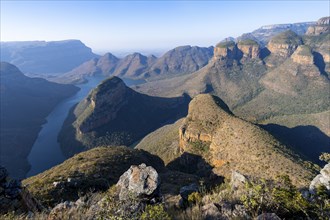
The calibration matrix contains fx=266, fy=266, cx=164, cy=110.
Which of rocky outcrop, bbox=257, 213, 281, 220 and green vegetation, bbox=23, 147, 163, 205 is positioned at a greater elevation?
rocky outcrop, bbox=257, 213, 281, 220

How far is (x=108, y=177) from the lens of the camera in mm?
40406

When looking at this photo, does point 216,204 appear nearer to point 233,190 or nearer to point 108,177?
point 233,190

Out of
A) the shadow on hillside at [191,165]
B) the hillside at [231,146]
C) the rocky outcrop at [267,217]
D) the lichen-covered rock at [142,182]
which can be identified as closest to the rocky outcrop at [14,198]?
the lichen-covered rock at [142,182]

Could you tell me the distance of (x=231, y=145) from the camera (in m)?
61.8

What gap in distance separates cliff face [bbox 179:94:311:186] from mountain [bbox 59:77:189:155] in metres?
80.3

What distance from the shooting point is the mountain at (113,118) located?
154250 millimetres

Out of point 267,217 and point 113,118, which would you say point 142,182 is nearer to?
point 267,217

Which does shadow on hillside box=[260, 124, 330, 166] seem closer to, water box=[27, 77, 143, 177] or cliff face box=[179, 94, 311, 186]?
cliff face box=[179, 94, 311, 186]

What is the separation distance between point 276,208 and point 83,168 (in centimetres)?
3834

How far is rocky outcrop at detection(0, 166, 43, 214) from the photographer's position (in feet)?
45.2

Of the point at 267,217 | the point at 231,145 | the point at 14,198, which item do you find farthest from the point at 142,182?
the point at 231,145

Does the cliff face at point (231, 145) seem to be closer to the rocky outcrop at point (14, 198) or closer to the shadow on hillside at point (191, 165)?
the shadow on hillside at point (191, 165)

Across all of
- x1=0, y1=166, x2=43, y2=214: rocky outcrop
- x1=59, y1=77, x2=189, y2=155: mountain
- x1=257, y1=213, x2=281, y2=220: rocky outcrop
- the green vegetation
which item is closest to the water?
x1=59, y1=77, x2=189, y2=155: mountain

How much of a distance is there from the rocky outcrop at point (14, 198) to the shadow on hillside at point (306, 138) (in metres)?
Answer: 111
